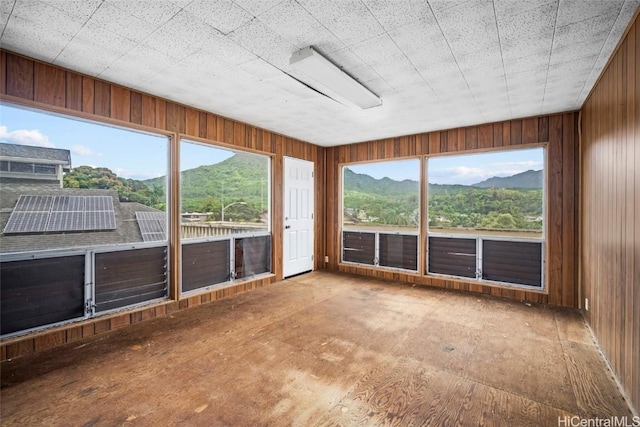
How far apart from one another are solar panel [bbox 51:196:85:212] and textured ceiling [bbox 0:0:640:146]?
1.22m

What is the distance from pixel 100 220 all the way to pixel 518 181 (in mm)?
5337

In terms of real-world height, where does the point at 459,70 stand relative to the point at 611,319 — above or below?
above

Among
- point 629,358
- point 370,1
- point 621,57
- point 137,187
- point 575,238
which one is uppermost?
→ point 370,1

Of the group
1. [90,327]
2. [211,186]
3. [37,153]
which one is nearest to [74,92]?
[37,153]

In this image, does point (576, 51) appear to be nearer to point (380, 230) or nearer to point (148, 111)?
point (380, 230)

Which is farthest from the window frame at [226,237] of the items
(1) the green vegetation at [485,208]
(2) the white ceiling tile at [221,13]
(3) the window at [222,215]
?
(1) the green vegetation at [485,208]

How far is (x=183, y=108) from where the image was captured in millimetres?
3721

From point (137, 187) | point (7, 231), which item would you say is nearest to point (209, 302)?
point (137, 187)

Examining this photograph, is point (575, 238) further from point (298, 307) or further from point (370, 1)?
point (370, 1)

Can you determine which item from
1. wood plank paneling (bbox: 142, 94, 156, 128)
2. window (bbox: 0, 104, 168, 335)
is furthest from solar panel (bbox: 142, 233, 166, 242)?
wood plank paneling (bbox: 142, 94, 156, 128)

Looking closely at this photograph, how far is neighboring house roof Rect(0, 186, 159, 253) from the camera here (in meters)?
2.54

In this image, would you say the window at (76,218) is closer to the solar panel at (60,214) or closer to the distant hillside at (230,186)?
the solar panel at (60,214)

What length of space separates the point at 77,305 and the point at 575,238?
5.77 m

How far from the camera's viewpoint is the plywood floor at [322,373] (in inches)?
72.7
